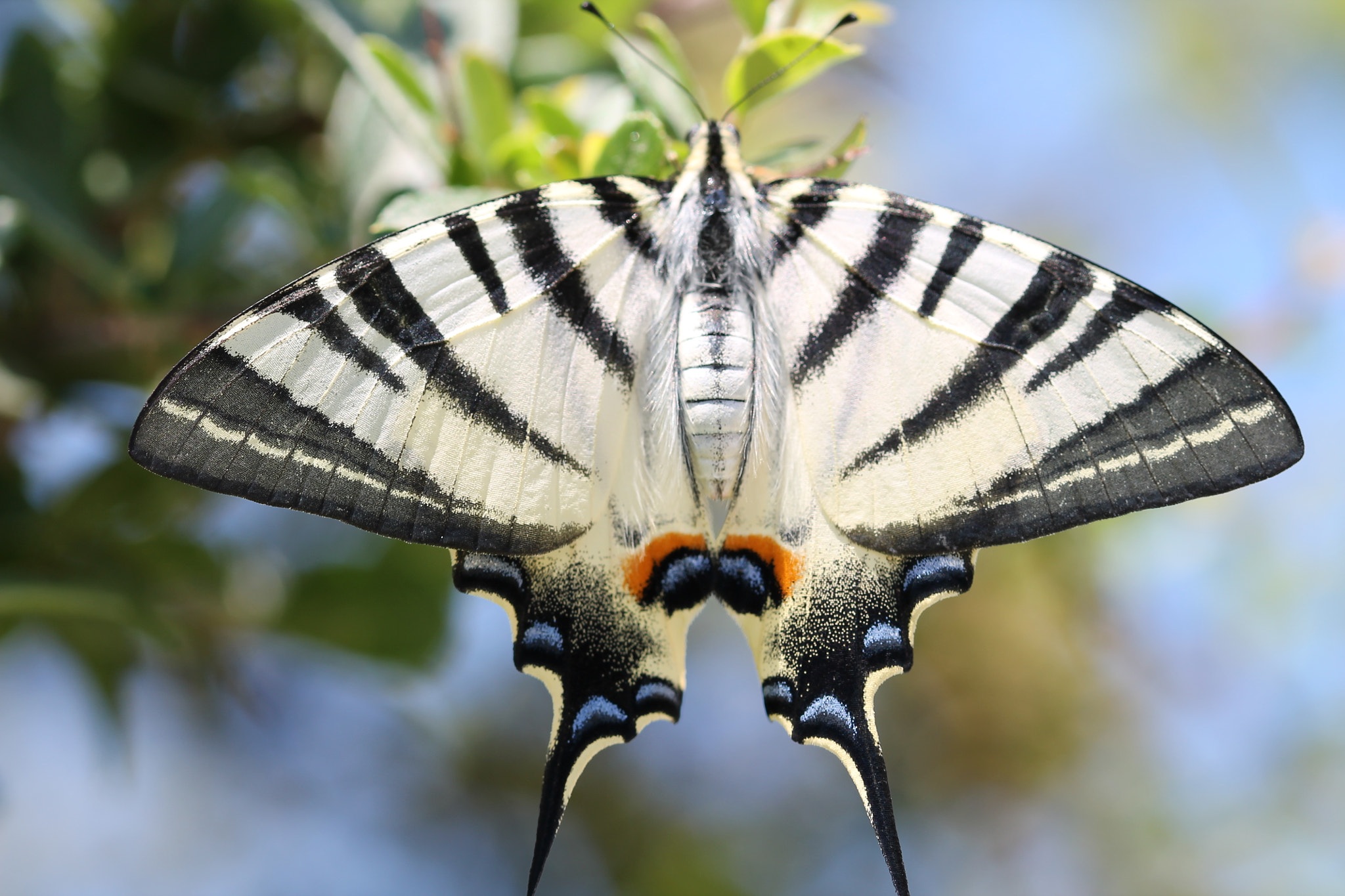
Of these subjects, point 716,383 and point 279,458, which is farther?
point 716,383

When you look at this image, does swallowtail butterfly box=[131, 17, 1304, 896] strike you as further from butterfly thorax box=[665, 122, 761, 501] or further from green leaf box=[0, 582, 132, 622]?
green leaf box=[0, 582, 132, 622]

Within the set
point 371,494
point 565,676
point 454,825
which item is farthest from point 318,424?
point 454,825

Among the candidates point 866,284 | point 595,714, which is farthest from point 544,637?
point 866,284

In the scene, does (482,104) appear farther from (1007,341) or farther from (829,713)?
(829,713)

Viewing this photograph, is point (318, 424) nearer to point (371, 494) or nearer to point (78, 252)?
point (371, 494)

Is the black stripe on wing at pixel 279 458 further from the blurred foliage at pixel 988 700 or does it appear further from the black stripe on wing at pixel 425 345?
the blurred foliage at pixel 988 700

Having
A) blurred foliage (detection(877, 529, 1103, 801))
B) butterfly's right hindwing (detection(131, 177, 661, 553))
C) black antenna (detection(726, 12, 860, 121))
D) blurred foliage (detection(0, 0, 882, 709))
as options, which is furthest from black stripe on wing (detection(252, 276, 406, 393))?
blurred foliage (detection(877, 529, 1103, 801))
